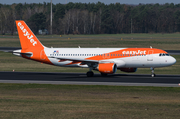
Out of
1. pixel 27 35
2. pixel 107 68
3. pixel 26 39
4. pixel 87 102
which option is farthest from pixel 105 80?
pixel 27 35

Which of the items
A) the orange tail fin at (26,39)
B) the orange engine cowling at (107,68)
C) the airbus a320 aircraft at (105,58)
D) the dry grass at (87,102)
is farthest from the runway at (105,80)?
the orange tail fin at (26,39)

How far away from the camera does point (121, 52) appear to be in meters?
42.9

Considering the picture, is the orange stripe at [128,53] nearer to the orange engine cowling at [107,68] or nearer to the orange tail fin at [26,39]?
the orange engine cowling at [107,68]

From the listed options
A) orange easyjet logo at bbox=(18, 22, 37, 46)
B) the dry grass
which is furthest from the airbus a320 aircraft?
the dry grass

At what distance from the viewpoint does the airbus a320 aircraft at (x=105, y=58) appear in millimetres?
41594

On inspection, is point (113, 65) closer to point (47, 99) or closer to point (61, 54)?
point (61, 54)

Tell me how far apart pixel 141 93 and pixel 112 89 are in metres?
3.42

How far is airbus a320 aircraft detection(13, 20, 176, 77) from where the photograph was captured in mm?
41594

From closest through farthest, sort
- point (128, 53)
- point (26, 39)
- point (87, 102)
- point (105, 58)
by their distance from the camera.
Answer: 1. point (87, 102)
2. point (128, 53)
3. point (105, 58)
4. point (26, 39)

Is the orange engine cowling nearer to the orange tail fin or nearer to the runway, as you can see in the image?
the runway

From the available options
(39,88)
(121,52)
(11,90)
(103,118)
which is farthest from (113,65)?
(103,118)

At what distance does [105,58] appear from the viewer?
4309 centimetres

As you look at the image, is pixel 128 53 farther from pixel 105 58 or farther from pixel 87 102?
pixel 87 102

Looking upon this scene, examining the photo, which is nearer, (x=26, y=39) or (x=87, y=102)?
(x=87, y=102)
